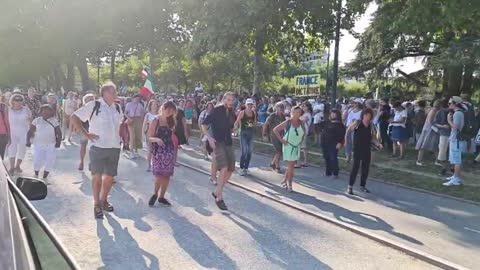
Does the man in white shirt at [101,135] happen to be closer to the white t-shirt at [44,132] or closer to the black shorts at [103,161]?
the black shorts at [103,161]

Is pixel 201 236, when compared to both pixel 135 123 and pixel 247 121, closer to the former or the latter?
pixel 247 121

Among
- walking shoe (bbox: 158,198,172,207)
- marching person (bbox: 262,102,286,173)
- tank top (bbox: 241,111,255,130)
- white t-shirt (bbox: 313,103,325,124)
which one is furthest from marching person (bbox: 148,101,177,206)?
white t-shirt (bbox: 313,103,325,124)

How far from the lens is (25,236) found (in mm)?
2146

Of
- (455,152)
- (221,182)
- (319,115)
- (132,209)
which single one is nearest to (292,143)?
(221,182)

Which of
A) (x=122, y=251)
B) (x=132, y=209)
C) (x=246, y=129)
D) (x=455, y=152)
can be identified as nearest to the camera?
(x=122, y=251)

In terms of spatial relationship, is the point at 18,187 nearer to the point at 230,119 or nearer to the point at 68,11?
the point at 230,119

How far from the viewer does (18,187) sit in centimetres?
303

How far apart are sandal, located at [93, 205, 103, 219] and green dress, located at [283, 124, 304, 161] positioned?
12.6ft

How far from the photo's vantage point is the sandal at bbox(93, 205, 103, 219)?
22.1 feet

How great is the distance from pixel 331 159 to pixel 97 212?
628 cm

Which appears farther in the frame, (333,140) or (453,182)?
(333,140)

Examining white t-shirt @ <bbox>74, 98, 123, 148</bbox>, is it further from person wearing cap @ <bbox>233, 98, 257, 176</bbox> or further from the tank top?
the tank top

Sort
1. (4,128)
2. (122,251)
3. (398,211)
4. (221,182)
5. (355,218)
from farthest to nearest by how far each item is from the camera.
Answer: (4,128) → (398,211) → (221,182) → (355,218) → (122,251)

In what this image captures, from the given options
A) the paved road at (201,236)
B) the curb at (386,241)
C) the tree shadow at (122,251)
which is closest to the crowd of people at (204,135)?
the paved road at (201,236)
